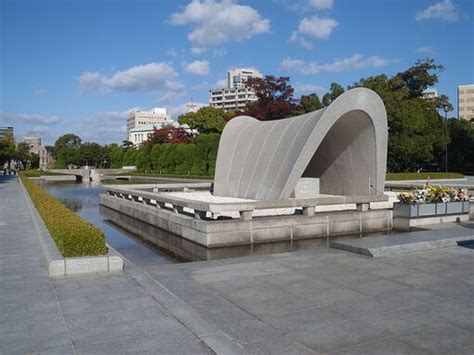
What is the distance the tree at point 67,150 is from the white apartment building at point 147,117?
46287mm

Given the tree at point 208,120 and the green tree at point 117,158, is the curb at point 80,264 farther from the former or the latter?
the green tree at point 117,158

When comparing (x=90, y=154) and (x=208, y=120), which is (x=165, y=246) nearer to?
(x=208, y=120)

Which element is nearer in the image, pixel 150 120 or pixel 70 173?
pixel 70 173

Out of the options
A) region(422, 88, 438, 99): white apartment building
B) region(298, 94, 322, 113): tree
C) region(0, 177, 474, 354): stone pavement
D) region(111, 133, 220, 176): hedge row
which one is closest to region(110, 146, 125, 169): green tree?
region(111, 133, 220, 176): hedge row

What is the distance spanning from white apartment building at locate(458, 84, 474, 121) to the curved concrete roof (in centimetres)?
10830

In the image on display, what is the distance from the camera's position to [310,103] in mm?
47781

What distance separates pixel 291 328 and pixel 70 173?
63912mm

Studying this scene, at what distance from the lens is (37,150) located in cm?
13788

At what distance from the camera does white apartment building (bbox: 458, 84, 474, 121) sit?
374 feet

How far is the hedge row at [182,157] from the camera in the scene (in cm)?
5279

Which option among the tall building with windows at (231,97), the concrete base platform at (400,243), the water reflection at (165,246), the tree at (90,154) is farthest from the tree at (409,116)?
the tall building with windows at (231,97)

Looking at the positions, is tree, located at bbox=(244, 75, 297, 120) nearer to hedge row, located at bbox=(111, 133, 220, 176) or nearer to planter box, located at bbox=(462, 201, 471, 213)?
hedge row, located at bbox=(111, 133, 220, 176)

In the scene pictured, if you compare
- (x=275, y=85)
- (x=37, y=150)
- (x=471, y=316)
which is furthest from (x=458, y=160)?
(x=37, y=150)

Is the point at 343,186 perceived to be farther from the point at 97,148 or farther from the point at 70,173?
the point at 97,148
